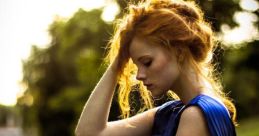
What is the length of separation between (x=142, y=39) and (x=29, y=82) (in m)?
46.2

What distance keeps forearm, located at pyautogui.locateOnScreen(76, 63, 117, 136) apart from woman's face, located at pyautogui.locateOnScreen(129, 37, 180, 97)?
438 millimetres

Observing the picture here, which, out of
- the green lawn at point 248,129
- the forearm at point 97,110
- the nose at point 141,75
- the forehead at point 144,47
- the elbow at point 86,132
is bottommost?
the green lawn at point 248,129

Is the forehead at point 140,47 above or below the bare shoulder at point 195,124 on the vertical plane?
above

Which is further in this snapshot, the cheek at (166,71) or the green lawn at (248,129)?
the green lawn at (248,129)

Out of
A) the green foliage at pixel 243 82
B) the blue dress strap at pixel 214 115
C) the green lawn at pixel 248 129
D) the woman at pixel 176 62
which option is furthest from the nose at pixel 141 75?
the green foliage at pixel 243 82

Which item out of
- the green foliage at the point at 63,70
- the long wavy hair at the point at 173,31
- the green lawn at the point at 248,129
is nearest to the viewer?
the long wavy hair at the point at 173,31

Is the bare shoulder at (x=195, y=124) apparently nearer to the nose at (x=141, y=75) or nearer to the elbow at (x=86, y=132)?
the nose at (x=141, y=75)

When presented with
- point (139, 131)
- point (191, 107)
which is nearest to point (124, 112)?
point (139, 131)

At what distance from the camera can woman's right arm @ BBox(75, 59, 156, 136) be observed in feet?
10.4

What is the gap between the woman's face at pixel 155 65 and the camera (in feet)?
A: 8.97

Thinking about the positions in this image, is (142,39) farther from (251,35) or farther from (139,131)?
(251,35)

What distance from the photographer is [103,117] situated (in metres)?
3.19

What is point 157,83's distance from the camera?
277 centimetres

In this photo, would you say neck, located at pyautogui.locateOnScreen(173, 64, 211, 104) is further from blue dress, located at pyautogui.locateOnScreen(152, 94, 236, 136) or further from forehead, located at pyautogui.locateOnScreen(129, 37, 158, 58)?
Answer: forehead, located at pyautogui.locateOnScreen(129, 37, 158, 58)
